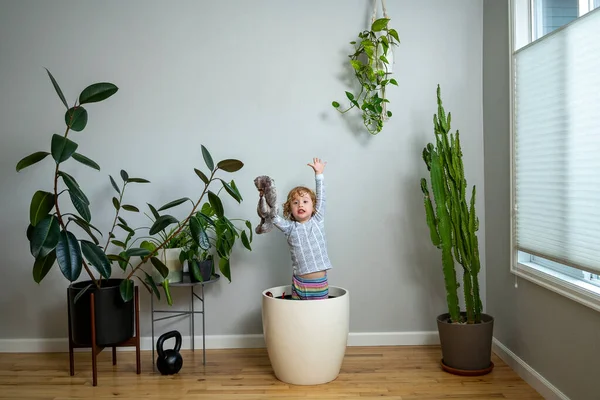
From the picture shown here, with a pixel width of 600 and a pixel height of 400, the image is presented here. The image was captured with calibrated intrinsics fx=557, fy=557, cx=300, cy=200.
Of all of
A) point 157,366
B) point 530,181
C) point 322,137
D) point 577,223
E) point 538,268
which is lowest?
point 157,366

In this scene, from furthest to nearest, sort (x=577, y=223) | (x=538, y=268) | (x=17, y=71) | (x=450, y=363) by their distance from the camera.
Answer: (x=17, y=71) < (x=450, y=363) < (x=538, y=268) < (x=577, y=223)

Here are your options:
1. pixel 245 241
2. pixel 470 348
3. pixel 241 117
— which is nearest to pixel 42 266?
pixel 245 241

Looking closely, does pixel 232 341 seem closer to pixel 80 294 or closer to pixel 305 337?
pixel 305 337

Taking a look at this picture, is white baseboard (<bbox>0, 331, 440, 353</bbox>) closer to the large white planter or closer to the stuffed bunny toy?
the large white planter

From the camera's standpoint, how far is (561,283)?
8.19 ft

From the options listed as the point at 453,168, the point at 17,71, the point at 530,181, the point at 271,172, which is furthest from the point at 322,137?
the point at 17,71

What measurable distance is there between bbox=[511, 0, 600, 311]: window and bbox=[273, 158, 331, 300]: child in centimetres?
104

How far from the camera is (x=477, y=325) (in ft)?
9.53

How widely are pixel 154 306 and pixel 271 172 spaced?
1.11 meters

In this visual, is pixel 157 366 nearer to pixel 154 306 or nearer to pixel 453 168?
pixel 154 306

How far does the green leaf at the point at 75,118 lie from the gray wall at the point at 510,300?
2250mm

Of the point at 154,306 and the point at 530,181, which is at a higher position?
the point at 530,181

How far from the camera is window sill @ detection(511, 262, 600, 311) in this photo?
2264mm

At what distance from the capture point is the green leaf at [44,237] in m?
2.51
